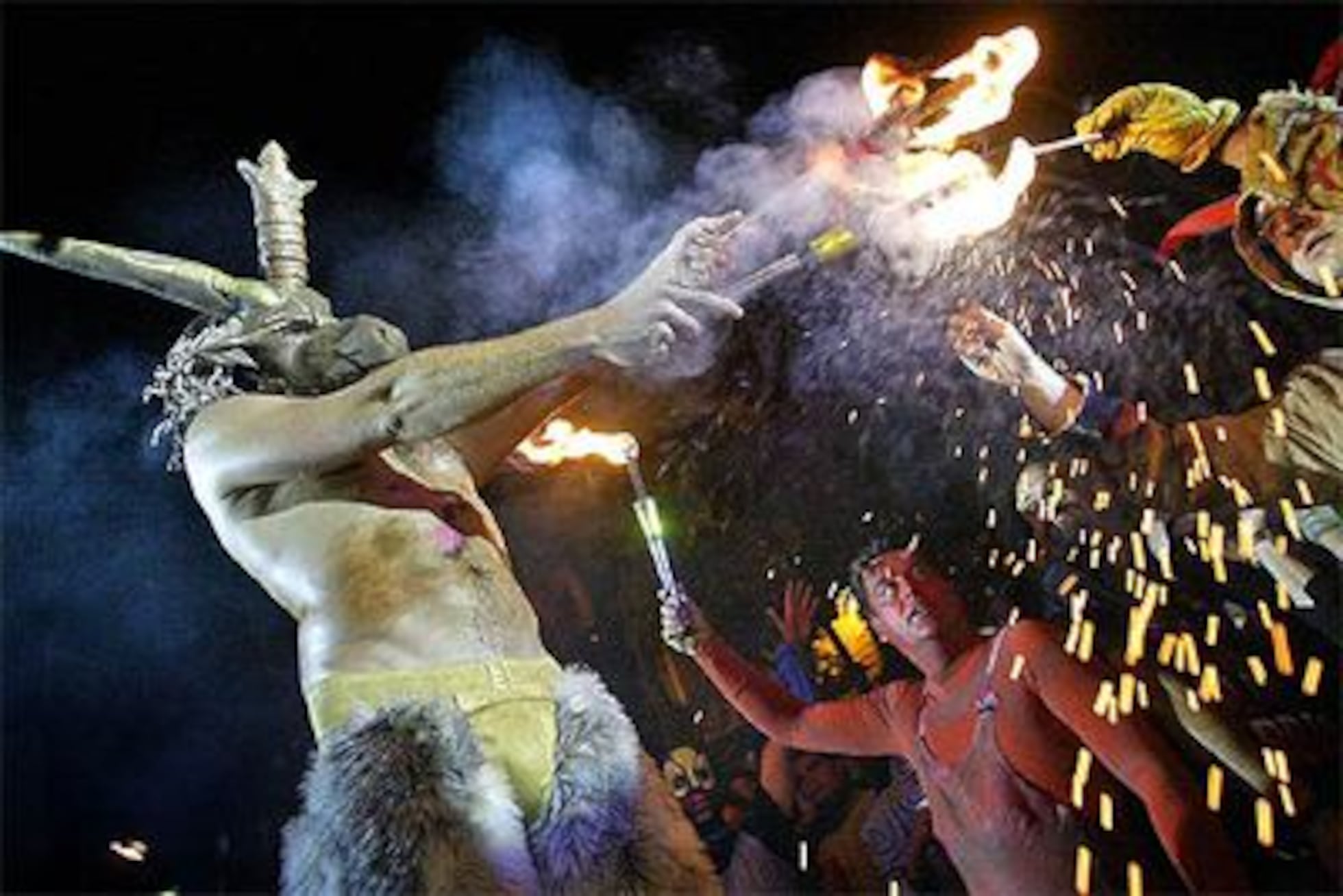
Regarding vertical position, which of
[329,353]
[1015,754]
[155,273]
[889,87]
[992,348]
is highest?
[889,87]

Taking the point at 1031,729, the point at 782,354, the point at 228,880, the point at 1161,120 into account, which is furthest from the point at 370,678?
the point at 228,880

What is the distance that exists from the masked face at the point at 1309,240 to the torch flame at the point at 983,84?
0.86 m

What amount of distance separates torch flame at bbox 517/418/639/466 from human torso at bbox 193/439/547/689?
148 cm

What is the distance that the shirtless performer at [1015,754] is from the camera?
4648 millimetres

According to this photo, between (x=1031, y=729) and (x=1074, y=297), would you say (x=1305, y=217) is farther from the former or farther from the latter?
(x=1031, y=729)

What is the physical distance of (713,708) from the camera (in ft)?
20.7

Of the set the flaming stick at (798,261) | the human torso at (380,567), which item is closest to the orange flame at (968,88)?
the flaming stick at (798,261)

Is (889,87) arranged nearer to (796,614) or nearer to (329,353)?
(329,353)

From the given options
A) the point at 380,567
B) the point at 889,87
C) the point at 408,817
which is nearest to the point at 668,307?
the point at 380,567

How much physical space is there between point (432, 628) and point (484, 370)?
1.80ft

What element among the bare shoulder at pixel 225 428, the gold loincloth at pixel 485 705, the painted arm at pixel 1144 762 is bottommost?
the painted arm at pixel 1144 762

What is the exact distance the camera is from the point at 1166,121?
4.51 meters

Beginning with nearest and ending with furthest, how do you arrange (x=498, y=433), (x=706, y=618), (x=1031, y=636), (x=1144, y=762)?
(x=498, y=433), (x=1144, y=762), (x=1031, y=636), (x=706, y=618)

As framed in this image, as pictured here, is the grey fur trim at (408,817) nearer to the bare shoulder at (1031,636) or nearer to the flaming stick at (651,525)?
the flaming stick at (651,525)
